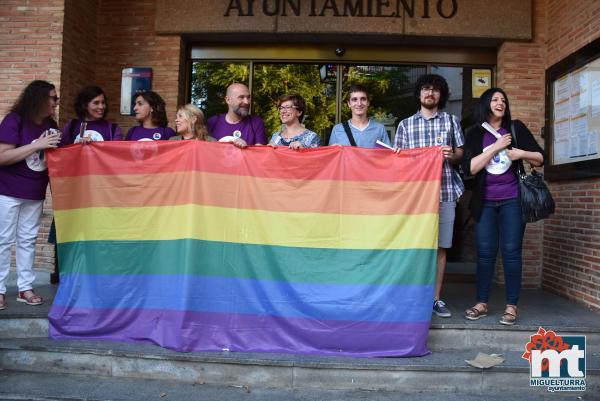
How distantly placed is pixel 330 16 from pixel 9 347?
5275 mm

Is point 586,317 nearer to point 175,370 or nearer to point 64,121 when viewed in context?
point 175,370

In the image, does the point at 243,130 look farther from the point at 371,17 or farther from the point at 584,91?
the point at 584,91

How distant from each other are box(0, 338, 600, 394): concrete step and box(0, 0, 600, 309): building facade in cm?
235

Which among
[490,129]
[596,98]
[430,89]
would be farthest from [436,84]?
[596,98]

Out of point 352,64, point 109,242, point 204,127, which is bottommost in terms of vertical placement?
point 109,242

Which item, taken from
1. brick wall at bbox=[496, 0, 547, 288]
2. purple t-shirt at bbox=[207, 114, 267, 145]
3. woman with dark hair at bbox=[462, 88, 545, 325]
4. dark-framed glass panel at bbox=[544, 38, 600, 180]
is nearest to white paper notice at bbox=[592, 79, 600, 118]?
dark-framed glass panel at bbox=[544, 38, 600, 180]

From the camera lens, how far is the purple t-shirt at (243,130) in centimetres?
465

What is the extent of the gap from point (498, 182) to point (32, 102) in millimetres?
4329

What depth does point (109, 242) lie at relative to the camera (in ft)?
13.7

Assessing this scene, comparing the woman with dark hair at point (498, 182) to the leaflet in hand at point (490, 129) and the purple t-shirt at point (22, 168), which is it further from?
the purple t-shirt at point (22, 168)

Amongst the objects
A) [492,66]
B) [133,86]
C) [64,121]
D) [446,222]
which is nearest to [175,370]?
[446,222]

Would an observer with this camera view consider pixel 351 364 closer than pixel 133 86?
Yes

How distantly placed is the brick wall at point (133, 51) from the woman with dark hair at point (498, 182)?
4.19 meters

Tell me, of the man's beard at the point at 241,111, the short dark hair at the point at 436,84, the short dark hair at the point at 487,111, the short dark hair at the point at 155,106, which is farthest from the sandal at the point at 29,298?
the short dark hair at the point at 487,111
